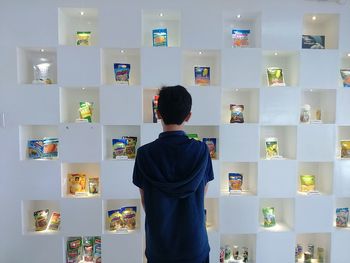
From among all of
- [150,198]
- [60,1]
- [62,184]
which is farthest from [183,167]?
[60,1]

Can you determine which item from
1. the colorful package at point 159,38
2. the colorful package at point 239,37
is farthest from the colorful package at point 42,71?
the colorful package at point 239,37

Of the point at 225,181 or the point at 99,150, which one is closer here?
the point at 99,150

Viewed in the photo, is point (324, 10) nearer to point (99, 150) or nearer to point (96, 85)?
point (96, 85)

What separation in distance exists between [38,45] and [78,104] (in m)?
0.63

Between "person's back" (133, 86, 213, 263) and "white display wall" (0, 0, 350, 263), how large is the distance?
1.34 metres

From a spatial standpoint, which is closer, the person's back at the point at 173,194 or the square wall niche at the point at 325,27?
the person's back at the point at 173,194

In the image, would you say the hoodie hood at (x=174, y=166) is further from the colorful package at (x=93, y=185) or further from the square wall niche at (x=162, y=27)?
the square wall niche at (x=162, y=27)

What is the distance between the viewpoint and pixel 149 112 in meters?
2.77

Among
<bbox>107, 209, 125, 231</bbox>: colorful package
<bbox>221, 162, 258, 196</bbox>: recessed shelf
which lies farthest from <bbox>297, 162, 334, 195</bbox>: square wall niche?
<bbox>107, 209, 125, 231</bbox>: colorful package

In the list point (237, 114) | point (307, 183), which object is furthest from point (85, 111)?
point (307, 183)

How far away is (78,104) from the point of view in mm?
2771

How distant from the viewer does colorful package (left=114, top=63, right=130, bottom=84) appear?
2654 millimetres

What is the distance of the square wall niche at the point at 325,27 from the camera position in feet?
8.79

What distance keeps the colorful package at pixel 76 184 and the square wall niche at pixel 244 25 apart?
195 cm
